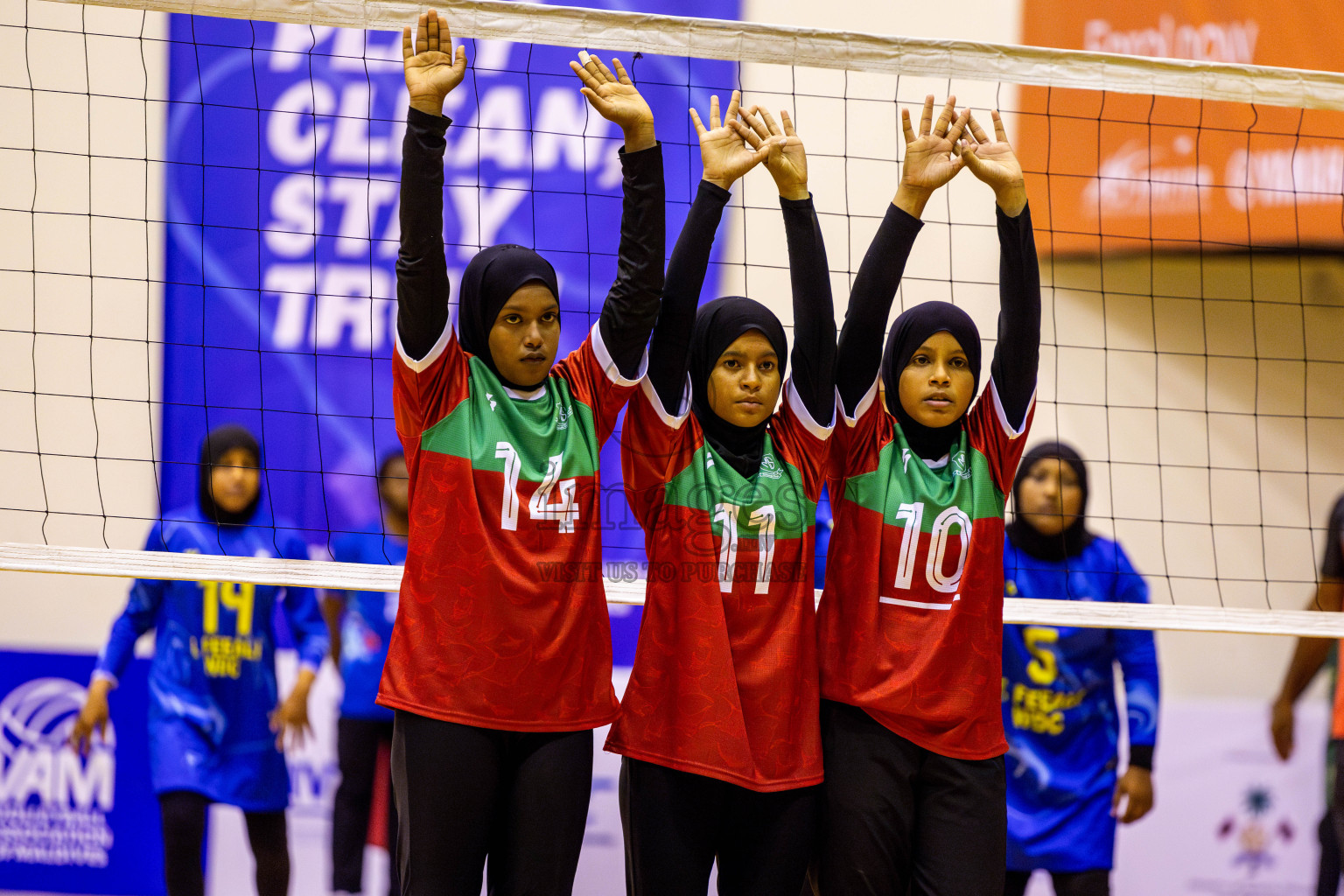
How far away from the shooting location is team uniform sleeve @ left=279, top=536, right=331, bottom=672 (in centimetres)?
407

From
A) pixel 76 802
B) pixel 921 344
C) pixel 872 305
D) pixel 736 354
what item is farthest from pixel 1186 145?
pixel 76 802

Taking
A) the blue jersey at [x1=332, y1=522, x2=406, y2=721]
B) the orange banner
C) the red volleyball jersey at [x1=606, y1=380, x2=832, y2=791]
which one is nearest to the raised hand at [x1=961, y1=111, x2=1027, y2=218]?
the red volleyball jersey at [x1=606, y1=380, x2=832, y2=791]

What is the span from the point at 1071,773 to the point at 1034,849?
29 centimetres

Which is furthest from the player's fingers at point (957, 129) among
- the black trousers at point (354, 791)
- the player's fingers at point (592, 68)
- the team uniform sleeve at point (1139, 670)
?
the black trousers at point (354, 791)

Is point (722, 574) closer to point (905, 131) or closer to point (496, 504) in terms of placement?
point (496, 504)

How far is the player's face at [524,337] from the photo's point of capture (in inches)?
93.0

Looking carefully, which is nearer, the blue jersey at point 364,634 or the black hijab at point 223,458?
the black hijab at point 223,458

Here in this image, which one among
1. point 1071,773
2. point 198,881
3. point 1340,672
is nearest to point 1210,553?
point 1340,672

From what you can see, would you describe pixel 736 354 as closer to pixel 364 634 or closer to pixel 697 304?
pixel 697 304

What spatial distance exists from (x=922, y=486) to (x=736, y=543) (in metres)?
0.46

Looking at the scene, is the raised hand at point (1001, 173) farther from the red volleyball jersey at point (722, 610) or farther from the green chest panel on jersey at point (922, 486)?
the red volleyball jersey at point (722, 610)

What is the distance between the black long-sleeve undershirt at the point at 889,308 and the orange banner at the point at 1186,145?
1.93m

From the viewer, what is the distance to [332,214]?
4.89 metres

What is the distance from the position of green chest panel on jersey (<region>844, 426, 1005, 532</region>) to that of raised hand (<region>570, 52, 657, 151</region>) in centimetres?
91
